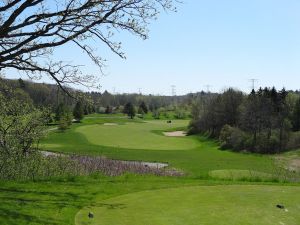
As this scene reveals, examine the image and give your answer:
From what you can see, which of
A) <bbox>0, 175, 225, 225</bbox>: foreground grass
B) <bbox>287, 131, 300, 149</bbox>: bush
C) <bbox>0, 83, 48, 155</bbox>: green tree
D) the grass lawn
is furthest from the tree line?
A: <bbox>0, 175, 225, 225</bbox>: foreground grass

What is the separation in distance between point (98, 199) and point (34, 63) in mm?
4765

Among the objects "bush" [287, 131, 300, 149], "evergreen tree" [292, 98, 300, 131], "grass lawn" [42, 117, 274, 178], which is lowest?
"grass lawn" [42, 117, 274, 178]

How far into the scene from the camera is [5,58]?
11.9m

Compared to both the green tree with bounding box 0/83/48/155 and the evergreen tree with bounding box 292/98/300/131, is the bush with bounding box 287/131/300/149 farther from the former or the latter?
the green tree with bounding box 0/83/48/155

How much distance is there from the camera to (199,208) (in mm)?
11344

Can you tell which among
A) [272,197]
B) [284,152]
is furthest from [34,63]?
[284,152]

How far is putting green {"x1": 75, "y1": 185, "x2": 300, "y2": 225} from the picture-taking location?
10.1 meters

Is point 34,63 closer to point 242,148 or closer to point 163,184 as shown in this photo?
point 163,184

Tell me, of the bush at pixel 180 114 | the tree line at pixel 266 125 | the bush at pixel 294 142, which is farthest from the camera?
the bush at pixel 180 114

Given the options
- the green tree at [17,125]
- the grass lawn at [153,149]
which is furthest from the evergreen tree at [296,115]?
the green tree at [17,125]

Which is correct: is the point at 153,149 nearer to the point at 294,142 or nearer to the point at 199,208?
the point at 294,142

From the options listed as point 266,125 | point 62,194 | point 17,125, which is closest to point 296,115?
point 266,125

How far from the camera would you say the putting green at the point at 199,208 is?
10062 millimetres

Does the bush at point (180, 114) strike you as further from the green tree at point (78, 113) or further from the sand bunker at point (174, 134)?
the sand bunker at point (174, 134)
